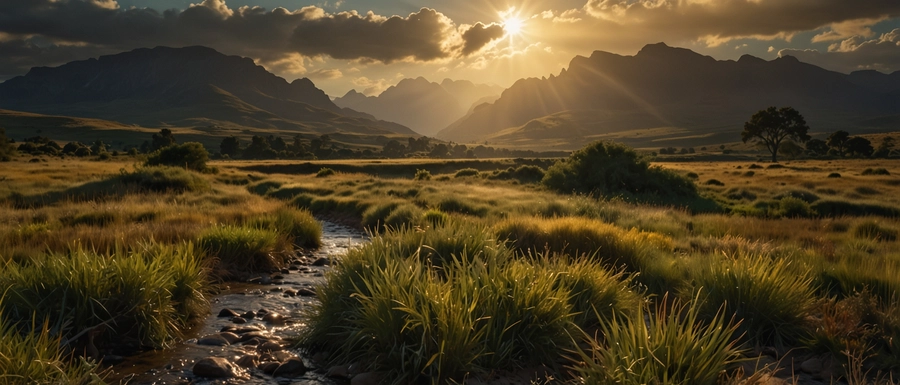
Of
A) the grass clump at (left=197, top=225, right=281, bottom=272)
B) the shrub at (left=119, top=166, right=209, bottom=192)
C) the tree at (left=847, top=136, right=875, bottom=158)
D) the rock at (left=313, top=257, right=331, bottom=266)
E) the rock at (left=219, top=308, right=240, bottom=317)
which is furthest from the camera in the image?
the tree at (left=847, top=136, right=875, bottom=158)

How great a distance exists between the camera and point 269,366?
6.22 m

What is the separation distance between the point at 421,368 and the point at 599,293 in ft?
9.30

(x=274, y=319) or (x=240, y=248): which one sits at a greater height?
(x=240, y=248)

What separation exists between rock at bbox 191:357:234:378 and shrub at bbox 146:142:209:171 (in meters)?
43.2

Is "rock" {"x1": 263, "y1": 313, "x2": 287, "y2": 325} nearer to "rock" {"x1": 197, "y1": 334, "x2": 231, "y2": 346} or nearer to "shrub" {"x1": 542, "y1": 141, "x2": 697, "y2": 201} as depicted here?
"rock" {"x1": 197, "y1": 334, "x2": 231, "y2": 346}

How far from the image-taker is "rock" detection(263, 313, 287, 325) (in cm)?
809

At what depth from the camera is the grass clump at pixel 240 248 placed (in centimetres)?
1160

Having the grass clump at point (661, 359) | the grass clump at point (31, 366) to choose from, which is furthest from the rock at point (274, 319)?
the grass clump at point (661, 359)

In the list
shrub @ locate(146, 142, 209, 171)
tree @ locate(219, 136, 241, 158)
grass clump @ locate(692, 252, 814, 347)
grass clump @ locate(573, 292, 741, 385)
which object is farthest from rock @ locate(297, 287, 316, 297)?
tree @ locate(219, 136, 241, 158)

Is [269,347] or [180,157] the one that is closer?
[269,347]

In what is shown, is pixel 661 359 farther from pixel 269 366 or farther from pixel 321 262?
pixel 321 262

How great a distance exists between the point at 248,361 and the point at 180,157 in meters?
45.2

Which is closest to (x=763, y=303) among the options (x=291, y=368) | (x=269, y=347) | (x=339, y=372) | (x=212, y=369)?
(x=339, y=372)

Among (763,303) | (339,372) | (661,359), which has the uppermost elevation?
(661,359)
